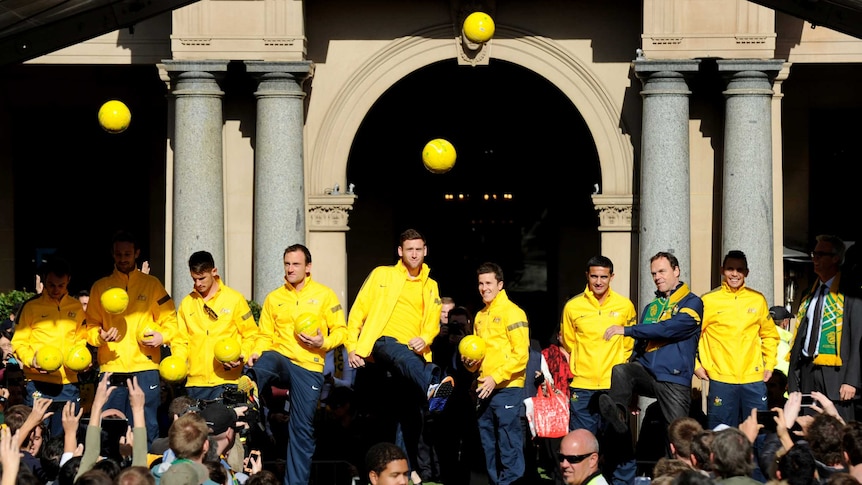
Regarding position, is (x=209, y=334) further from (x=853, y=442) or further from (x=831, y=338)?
(x=853, y=442)

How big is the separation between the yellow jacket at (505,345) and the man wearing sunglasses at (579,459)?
309cm

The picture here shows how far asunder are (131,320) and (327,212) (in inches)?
213

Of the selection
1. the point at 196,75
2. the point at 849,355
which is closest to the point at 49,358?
the point at 196,75

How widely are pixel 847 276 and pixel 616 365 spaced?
6.92 feet

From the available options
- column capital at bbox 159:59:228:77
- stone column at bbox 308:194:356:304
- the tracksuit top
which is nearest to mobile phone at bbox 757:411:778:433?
the tracksuit top

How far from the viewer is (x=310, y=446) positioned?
12.4 meters

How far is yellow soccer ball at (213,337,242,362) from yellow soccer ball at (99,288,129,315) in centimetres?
88

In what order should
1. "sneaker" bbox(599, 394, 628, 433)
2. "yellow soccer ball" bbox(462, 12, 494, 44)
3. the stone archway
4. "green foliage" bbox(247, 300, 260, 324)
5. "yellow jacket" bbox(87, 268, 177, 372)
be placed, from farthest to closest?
the stone archway → "green foliage" bbox(247, 300, 260, 324) → "yellow soccer ball" bbox(462, 12, 494, 44) → "yellow jacket" bbox(87, 268, 177, 372) → "sneaker" bbox(599, 394, 628, 433)

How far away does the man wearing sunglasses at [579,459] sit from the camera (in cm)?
907

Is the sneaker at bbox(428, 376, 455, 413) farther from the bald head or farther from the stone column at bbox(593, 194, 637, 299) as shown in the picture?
the stone column at bbox(593, 194, 637, 299)

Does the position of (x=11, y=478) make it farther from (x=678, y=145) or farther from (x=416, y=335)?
(x=678, y=145)

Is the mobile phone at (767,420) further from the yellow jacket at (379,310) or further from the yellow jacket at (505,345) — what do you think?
the yellow jacket at (379,310)

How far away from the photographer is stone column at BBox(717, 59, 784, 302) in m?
16.9

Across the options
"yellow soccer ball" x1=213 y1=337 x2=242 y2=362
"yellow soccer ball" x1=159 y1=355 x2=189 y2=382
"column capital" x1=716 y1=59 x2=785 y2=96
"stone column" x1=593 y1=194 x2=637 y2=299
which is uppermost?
"column capital" x1=716 y1=59 x2=785 y2=96
